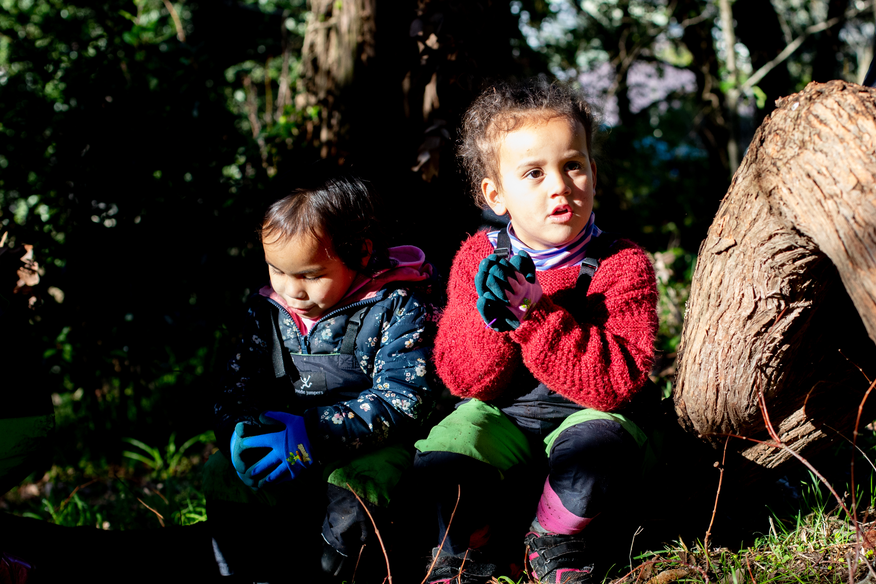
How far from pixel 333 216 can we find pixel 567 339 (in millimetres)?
820

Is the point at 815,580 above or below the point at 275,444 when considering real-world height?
below

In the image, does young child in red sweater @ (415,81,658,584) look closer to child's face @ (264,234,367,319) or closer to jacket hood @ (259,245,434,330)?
jacket hood @ (259,245,434,330)

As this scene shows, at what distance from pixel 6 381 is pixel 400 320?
1.13 metres

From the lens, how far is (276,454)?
1.99m

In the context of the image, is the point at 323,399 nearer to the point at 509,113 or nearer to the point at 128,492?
the point at 509,113

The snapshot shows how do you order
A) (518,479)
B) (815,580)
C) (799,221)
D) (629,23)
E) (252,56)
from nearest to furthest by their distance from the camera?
(799,221), (815,580), (518,479), (252,56), (629,23)

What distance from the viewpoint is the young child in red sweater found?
6.06 feet

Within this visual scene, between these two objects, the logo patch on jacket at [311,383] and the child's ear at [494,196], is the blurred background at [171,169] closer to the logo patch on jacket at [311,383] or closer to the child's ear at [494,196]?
the child's ear at [494,196]

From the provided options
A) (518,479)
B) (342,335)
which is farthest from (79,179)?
(518,479)

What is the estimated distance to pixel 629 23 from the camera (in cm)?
667

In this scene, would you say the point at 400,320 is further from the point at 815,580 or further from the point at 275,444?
the point at 815,580

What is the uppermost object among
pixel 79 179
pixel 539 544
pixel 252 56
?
pixel 252 56

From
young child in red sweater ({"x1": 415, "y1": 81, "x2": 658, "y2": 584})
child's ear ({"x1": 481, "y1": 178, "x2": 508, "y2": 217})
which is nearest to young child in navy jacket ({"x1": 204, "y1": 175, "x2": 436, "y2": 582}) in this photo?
young child in red sweater ({"x1": 415, "y1": 81, "x2": 658, "y2": 584})

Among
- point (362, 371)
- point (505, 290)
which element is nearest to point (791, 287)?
point (505, 290)
